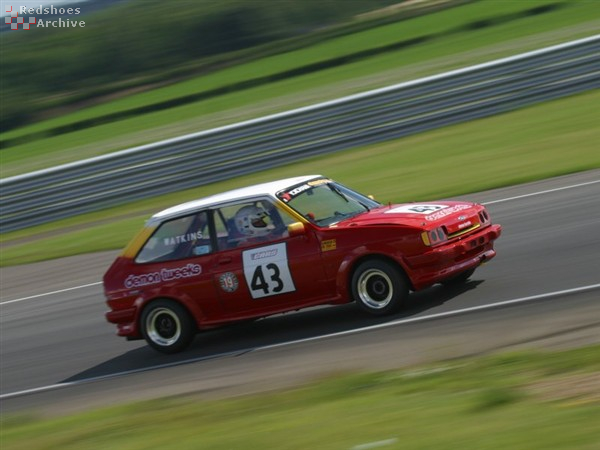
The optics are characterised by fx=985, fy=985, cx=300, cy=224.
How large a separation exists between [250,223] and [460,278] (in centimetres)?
218

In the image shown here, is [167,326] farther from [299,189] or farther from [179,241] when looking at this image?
[299,189]

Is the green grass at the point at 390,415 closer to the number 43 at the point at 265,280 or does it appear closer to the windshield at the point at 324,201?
the number 43 at the point at 265,280

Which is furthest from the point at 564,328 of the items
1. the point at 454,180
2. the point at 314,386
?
the point at 454,180

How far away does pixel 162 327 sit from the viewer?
10.1 meters

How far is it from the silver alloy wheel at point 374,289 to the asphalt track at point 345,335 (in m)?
0.18

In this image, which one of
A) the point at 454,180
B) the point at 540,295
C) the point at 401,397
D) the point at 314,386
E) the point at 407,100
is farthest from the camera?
the point at 407,100

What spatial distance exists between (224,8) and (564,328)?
33.1 m

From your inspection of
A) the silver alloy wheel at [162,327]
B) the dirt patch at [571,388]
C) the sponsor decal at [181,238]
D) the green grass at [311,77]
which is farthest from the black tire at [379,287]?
the green grass at [311,77]

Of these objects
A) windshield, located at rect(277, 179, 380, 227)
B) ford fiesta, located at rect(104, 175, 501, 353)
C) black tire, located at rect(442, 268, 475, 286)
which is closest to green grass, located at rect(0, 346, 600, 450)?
ford fiesta, located at rect(104, 175, 501, 353)

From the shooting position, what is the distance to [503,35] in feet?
89.0

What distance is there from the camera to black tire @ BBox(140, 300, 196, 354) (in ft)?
Result: 32.4

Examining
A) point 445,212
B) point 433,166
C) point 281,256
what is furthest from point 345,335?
point 433,166

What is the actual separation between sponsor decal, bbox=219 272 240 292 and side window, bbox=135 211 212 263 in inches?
11.9

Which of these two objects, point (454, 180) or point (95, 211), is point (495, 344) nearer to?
point (454, 180)
